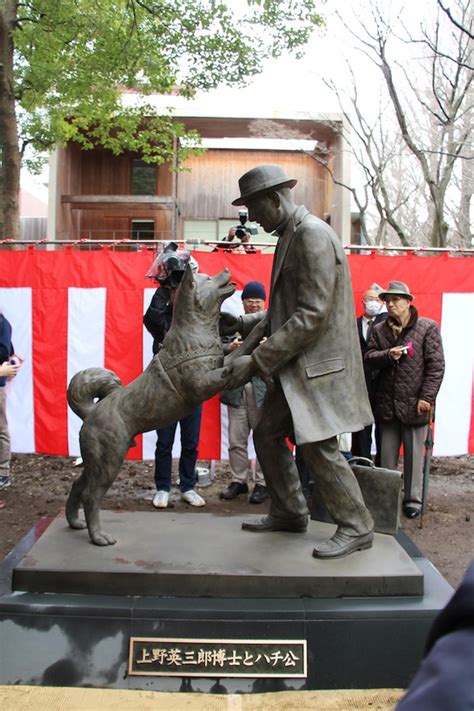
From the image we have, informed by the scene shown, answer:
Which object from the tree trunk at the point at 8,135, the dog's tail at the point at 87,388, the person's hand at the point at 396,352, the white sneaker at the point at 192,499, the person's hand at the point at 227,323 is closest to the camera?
the dog's tail at the point at 87,388

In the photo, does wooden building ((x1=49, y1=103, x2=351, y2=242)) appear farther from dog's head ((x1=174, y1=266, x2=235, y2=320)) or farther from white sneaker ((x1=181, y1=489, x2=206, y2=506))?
dog's head ((x1=174, y1=266, x2=235, y2=320))

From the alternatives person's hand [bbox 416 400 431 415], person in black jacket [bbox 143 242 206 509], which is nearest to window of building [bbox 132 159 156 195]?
person in black jacket [bbox 143 242 206 509]

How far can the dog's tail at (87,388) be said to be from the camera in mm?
3555

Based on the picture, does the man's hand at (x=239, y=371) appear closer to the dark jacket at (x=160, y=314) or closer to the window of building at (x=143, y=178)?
the dark jacket at (x=160, y=314)

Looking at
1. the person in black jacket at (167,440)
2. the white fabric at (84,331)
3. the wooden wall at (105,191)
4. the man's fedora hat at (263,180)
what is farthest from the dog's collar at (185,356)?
the wooden wall at (105,191)

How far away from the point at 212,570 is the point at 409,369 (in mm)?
3097

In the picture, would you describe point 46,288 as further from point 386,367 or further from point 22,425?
point 386,367

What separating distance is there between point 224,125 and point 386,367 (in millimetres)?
12389

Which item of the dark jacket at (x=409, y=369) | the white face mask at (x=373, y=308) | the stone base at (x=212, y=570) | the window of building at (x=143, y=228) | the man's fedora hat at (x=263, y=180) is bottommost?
the stone base at (x=212, y=570)

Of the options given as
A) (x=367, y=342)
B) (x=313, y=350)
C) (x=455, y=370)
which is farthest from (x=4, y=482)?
(x=455, y=370)

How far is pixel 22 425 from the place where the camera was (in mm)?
6809

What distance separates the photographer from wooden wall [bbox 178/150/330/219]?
17.7 m

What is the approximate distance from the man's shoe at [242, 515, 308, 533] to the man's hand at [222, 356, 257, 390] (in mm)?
961

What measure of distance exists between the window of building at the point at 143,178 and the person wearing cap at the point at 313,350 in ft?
49.9
